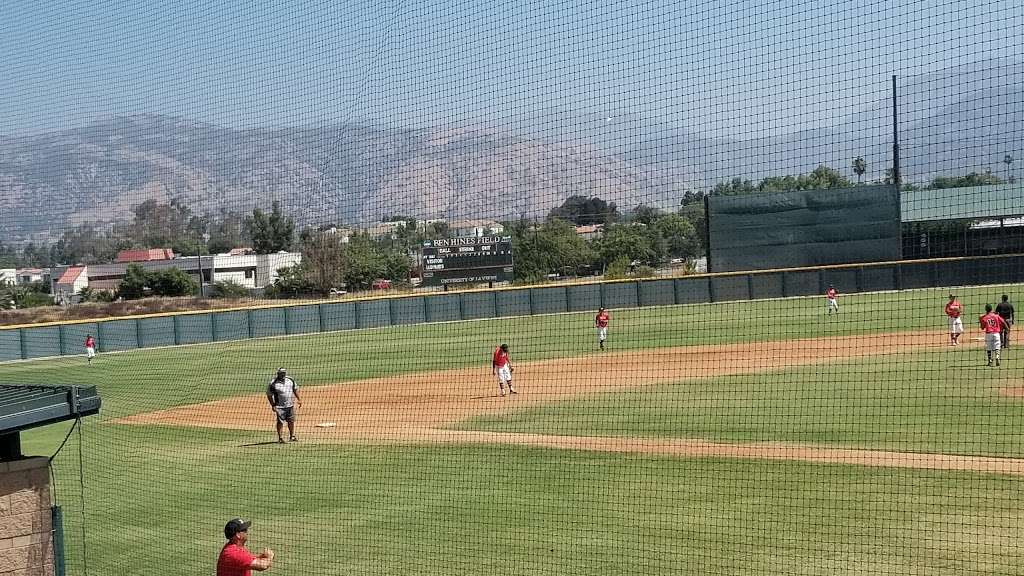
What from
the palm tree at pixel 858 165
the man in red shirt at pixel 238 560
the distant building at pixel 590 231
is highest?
the palm tree at pixel 858 165

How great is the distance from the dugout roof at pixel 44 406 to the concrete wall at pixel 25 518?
36cm

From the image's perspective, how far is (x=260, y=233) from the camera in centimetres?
2608

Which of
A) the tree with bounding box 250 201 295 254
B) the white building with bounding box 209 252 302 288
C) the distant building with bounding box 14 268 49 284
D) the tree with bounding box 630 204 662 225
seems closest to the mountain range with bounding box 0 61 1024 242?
the tree with bounding box 250 201 295 254

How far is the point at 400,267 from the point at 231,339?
1171 cm

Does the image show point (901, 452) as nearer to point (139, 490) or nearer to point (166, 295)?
point (139, 490)

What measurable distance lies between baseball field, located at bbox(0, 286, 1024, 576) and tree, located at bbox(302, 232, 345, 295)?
13.1ft

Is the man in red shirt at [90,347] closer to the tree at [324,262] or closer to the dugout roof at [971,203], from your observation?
the tree at [324,262]

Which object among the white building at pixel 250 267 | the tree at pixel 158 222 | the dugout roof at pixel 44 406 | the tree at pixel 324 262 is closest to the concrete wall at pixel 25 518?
the dugout roof at pixel 44 406

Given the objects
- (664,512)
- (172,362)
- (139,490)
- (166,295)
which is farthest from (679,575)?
(166,295)

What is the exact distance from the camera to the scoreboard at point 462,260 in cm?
4645

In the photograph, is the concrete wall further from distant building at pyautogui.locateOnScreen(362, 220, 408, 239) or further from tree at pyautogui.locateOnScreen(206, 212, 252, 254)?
distant building at pyautogui.locateOnScreen(362, 220, 408, 239)

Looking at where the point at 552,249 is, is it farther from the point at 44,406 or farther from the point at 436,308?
the point at 44,406

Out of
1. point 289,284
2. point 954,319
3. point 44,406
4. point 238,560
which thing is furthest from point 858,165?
point 289,284

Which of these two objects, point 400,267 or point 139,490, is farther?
point 400,267
